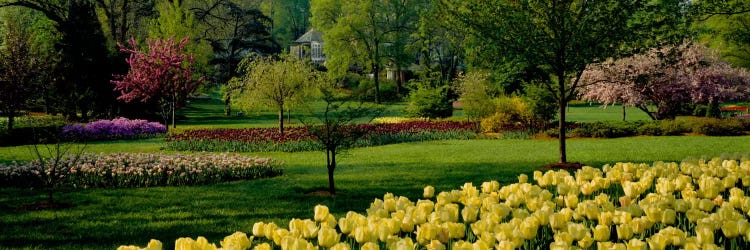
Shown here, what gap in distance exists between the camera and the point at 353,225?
328 cm

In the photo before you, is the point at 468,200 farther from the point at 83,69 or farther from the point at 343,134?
the point at 83,69

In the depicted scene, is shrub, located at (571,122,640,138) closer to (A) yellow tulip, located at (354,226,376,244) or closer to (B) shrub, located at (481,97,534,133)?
(B) shrub, located at (481,97,534,133)

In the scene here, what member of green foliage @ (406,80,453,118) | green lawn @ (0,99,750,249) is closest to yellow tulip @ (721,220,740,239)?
green lawn @ (0,99,750,249)

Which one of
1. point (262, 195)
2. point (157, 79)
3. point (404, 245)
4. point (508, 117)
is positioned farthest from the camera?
point (157, 79)

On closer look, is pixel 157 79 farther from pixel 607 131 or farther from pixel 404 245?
pixel 404 245

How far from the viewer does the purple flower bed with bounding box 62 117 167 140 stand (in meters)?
22.3

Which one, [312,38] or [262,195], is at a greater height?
[312,38]

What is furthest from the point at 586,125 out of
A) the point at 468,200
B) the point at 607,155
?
the point at 468,200

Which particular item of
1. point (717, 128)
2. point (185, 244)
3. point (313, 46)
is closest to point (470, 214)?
point (185, 244)

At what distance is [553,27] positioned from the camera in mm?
12797

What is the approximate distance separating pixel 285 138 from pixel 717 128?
1507 centimetres

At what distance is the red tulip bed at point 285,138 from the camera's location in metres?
18.6

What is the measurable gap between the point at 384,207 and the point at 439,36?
5378cm

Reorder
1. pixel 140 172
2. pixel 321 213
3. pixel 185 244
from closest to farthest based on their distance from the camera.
A: pixel 185 244
pixel 321 213
pixel 140 172
